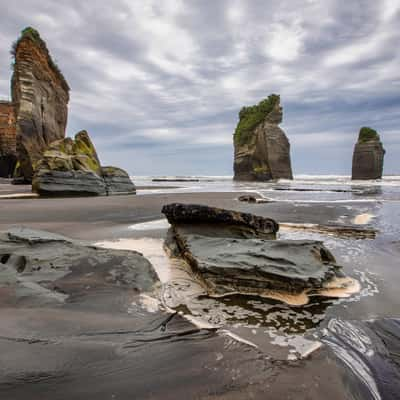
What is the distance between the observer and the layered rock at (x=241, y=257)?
2.17m

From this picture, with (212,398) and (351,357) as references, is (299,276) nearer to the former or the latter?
(351,357)

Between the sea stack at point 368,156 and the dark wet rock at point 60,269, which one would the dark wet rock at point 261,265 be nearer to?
the dark wet rock at point 60,269

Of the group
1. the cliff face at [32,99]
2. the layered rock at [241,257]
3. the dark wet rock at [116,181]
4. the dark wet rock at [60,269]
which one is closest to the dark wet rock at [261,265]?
the layered rock at [241,257]

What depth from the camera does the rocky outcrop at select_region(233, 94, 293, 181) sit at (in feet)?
138

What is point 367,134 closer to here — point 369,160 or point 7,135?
point 369,160

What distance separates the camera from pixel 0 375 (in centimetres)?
103

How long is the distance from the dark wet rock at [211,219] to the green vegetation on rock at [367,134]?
4824cm

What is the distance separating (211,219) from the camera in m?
3.46

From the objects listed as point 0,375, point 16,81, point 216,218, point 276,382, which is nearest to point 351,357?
point 276,382

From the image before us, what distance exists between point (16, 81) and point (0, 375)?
24.2 metres

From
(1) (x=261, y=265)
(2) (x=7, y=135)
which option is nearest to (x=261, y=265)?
(1) (x=261, y=265)

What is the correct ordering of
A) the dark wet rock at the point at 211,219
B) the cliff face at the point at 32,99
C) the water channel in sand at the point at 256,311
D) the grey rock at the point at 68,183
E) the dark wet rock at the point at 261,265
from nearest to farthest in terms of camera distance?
the water channel in sand at the point at 256,311 → the dark wet rock at the point at 261,265 → the dark wet rock at the point at 211,219 → the grey rock at the point at 68,183 → the cliff face at the point at 32,99

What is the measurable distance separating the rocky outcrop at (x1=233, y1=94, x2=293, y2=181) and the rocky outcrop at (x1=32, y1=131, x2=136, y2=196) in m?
31.6

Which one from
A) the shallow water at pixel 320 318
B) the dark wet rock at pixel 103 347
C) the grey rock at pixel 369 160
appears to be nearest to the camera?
the dark wet rock at pixel 103 347
